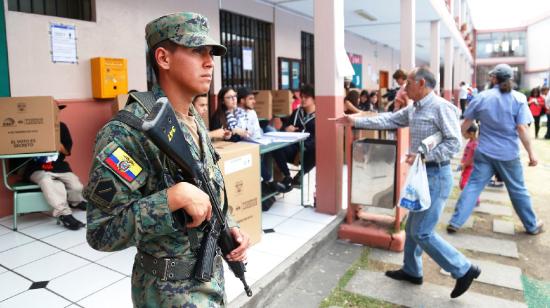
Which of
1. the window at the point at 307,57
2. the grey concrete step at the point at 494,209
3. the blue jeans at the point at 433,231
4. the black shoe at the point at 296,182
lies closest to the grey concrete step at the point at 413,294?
the blue jeans at the point at 433,231

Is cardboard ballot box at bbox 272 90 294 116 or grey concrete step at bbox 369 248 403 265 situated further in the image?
cardboard ballot box at bbox 272 90 294 116

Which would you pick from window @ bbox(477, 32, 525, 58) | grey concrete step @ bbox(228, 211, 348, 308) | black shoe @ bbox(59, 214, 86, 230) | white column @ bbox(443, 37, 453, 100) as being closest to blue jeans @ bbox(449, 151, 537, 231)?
grey concrete step @ bbox(228, 211, 348, 308)

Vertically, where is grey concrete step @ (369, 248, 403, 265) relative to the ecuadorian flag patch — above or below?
below

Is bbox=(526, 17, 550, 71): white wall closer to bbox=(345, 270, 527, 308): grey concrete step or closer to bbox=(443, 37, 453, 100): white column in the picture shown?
bbox=(443, 37, 453, 100): white column

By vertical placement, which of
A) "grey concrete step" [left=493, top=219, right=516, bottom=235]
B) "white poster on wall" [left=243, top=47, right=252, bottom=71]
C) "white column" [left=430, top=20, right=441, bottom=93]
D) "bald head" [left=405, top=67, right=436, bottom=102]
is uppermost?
"white column" [left=430, top=20, right=441, bottom=93]

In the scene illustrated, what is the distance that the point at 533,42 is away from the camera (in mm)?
25750

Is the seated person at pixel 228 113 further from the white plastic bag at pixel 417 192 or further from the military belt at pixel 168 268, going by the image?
the military belt at pixel 168 268

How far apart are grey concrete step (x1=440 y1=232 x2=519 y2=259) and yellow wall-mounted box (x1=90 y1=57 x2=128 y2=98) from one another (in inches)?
146

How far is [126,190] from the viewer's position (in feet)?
3.24

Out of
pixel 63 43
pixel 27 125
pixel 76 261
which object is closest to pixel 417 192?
pixel 76 261

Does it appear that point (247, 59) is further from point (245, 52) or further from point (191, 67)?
point (191, 67)

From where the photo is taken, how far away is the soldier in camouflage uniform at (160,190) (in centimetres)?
97

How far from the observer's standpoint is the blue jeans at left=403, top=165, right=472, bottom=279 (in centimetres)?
258

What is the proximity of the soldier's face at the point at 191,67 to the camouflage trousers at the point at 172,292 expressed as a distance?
54 centimetres
